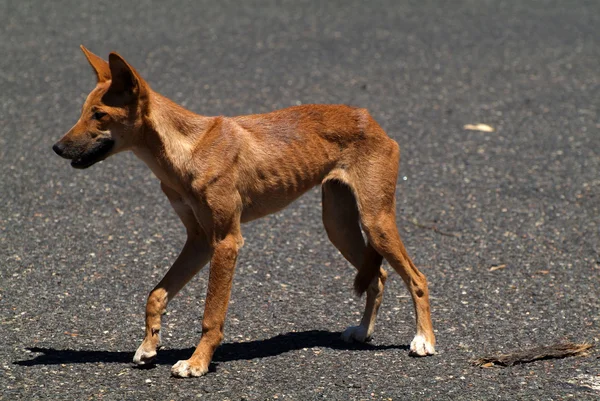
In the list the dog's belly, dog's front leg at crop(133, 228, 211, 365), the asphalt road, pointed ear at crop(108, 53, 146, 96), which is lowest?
the asphalt road

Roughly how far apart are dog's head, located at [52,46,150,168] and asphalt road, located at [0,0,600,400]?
1.32m

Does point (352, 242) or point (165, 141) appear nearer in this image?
point (165, 141)

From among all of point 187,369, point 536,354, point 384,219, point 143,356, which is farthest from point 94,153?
point 536,354

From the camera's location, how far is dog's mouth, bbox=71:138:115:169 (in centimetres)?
554

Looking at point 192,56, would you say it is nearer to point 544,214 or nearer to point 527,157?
point 527,157

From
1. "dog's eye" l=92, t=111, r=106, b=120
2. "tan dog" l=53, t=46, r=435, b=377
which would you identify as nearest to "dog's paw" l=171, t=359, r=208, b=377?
"tan dog" l=53, t=46, r=435, b=377

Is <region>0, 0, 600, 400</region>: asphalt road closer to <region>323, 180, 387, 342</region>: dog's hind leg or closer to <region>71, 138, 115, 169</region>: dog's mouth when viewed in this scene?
<region>323, 180, 387, 342</region>: dog's hind leg

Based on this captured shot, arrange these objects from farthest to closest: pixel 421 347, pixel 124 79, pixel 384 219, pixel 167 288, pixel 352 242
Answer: pixel 352 242
pixel 384 219
pixel 421 347
pixel 167 288
pixel 124 79

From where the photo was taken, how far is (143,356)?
5727 mm

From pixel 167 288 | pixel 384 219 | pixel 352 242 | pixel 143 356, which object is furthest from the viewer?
pixel 352 242

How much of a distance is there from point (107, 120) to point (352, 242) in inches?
78.6

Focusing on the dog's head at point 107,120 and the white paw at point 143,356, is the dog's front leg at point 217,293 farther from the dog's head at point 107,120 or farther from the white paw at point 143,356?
the dog's head at point 107,120

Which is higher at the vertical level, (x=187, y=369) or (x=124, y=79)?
(x=124, y=79)

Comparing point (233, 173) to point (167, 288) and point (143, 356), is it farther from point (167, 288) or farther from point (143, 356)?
point (143, 356)
